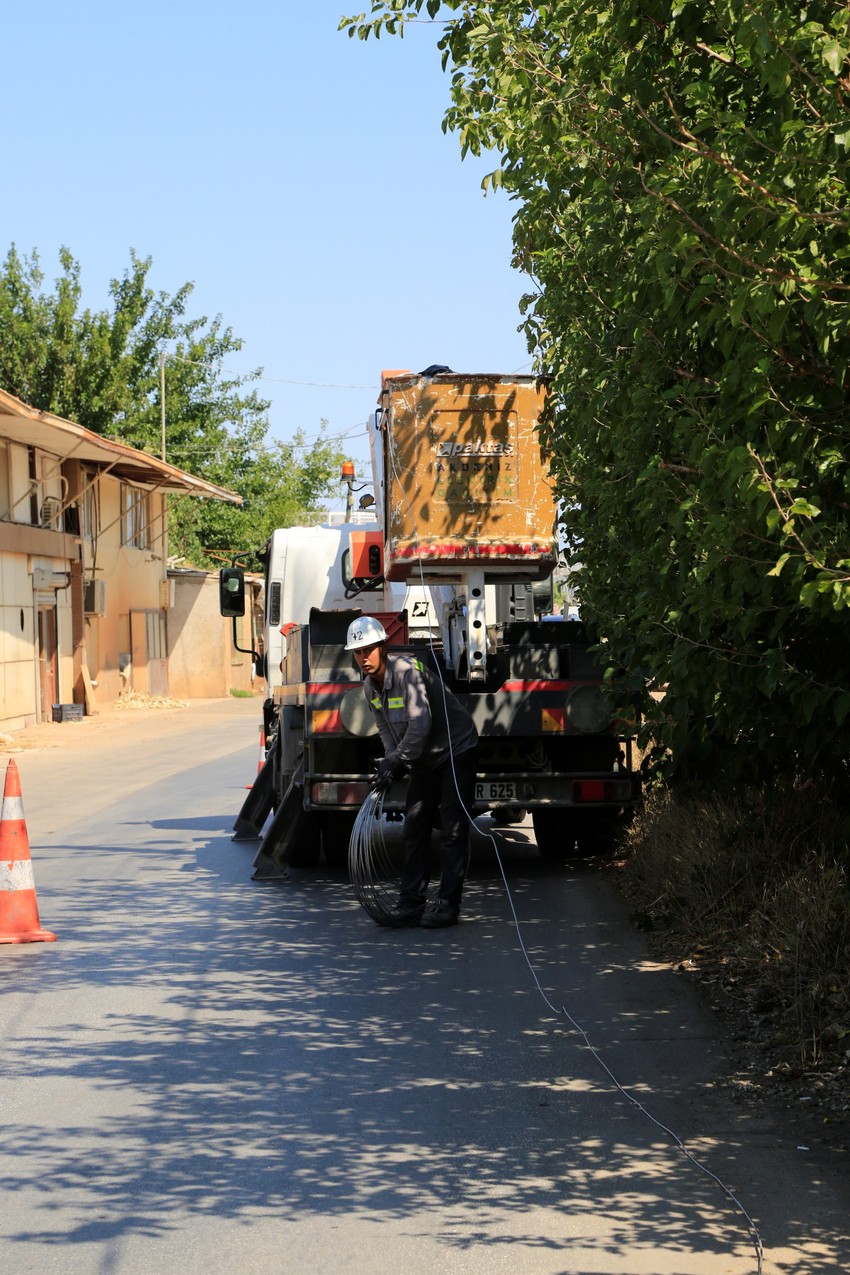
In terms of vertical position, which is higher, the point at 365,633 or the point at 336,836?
the point at 365,633

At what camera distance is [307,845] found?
12.3 meters

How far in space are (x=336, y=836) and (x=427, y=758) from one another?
246cm

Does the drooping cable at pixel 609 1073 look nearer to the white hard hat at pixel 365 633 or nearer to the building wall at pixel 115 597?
the white hard hat at pixel 365 633

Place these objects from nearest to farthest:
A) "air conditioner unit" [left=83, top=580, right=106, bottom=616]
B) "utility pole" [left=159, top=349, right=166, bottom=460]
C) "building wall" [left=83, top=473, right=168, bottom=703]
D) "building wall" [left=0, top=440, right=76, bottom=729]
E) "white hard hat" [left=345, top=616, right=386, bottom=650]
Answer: "white hard hat" [left=345, top=616, right=386, bottom=650]
"building wall" [left=0, top=440, right=76, bottom=729]
"air conditioner unit" [left=83, top=580, right=106, bottom=616]
"building wall" [left=83, top=473, right=168, bottom=703]
"utility pole" [left=159, top=349, right=166, bottom=460]

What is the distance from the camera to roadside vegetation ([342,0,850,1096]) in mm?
4723

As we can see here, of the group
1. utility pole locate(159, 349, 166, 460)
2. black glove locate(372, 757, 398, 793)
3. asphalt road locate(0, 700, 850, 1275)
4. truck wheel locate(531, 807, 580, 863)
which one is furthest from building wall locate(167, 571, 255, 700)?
black glove locate(372, 757, 398, 793)

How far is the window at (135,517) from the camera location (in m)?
44.2

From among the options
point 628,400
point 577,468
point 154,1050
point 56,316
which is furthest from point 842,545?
point 56,316

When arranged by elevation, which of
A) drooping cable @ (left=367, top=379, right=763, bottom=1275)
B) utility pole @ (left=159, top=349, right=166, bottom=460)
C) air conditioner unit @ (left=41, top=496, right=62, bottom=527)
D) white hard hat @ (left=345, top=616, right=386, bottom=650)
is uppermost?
utility pole @ (left=159, top=349, right=166, bottom=460)

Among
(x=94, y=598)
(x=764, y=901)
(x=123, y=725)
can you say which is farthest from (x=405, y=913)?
(x=94, y=598)

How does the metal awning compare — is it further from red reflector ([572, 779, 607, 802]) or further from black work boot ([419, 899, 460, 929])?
black work boot ([419, 899, 460, 929])

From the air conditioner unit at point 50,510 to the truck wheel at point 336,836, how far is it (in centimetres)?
2480

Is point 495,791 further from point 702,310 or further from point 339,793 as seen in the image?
point 702,310

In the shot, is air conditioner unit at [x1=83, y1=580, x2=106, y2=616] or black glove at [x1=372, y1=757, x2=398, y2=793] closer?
black glove at [x1=372, y1=757, x2=398, y2=793]
